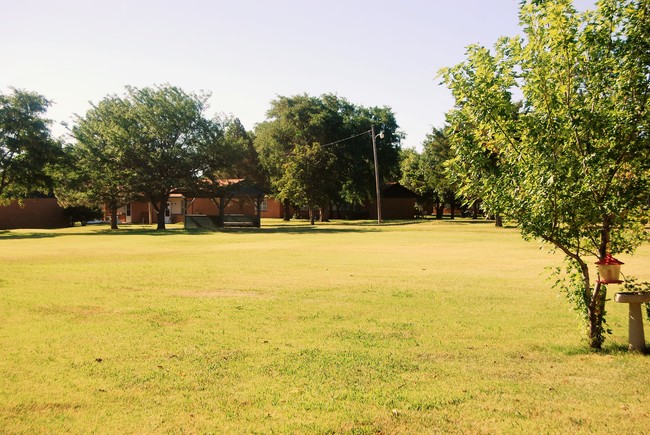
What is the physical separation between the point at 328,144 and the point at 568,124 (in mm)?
56437

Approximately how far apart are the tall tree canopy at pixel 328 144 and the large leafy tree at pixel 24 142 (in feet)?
77.4

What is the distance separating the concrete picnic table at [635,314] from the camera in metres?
7.16

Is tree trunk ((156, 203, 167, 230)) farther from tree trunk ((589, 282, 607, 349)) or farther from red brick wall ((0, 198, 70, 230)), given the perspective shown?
tree trunk ((589, 282, 607, 349))

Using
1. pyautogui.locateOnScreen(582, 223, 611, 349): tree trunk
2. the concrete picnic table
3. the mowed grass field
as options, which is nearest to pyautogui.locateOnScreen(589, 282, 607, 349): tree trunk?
pyautogui.locateOnScreen(582, 223, 611, 349): tree trunk

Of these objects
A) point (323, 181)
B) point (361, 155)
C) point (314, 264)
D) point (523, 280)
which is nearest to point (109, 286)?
point (314, 264)

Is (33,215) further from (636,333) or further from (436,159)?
(636,333)

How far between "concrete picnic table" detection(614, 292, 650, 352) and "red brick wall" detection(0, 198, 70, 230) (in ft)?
197

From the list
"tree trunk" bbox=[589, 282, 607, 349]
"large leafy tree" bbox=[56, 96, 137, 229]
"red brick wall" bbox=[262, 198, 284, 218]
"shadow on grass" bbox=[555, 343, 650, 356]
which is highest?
"large leafy tree" bbox=[56, 96, 137, 229]

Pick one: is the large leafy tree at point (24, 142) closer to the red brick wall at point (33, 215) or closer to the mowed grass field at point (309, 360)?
the red brick wall at point (33, 215)

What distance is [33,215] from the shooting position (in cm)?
5816

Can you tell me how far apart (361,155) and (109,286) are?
52486 mm

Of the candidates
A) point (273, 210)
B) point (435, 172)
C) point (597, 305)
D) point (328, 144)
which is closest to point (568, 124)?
point (597, 305)

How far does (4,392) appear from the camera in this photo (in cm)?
580

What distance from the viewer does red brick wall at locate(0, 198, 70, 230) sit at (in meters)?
56.8
